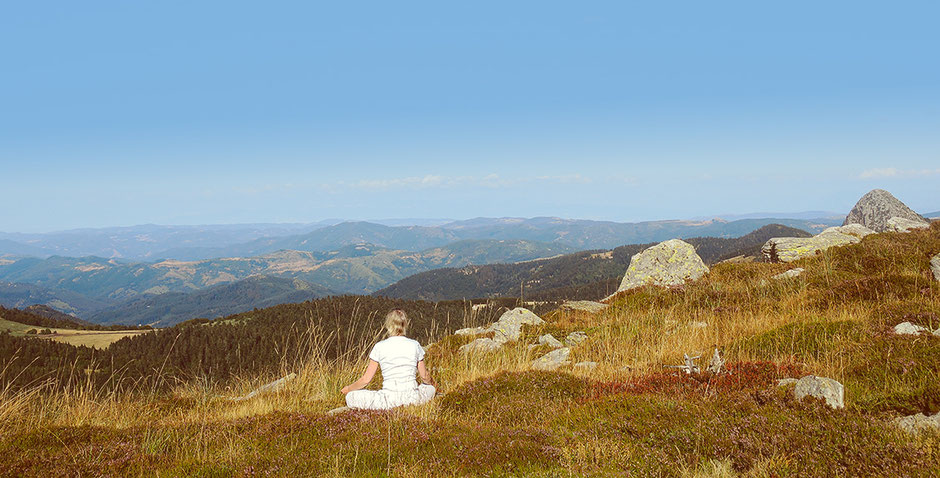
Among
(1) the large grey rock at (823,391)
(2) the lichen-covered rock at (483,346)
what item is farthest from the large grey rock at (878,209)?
(1) the large grey rock at (823,391)

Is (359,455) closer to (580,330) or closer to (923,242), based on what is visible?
(580,330)

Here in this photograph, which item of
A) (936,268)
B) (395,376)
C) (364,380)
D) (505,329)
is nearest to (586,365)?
(395,376)

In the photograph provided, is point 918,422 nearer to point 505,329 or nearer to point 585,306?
point 505,329

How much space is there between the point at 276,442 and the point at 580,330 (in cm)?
1116

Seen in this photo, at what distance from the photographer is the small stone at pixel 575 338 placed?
13628 millimetres

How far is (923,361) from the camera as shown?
6.48m

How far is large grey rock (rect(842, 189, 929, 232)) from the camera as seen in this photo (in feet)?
136

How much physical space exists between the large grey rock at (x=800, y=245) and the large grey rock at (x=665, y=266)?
3668 millimetres

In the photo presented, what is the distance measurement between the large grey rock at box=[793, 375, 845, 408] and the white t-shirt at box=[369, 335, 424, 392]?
587cm

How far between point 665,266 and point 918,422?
20404 millimetres

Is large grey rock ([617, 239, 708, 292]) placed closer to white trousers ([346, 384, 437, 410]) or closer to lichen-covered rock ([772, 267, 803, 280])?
lichen-covered rock ([772, 267, 803, 280])

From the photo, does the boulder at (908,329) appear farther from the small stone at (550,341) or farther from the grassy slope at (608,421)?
the small stone at (550,341)

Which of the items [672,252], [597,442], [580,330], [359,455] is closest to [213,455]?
[359,455]

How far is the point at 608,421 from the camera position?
19.2ft
